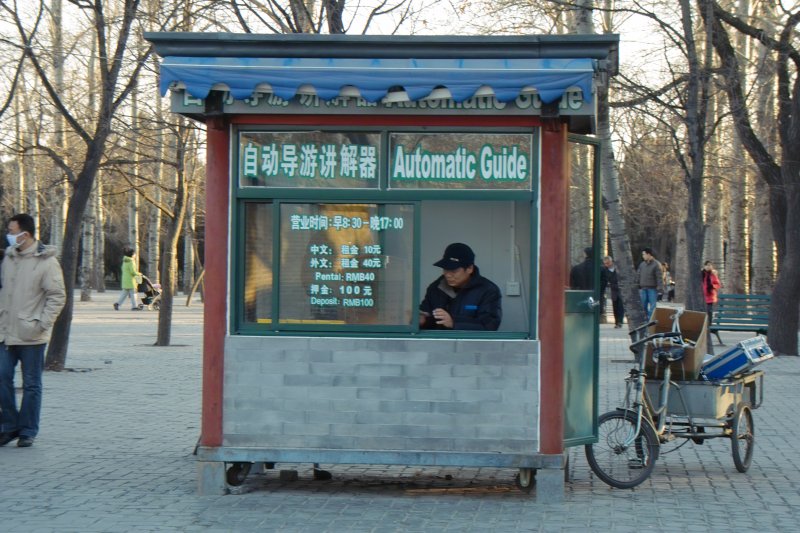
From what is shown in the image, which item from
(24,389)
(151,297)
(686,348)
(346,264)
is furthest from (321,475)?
(151,297)

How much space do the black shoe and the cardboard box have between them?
5.38 m

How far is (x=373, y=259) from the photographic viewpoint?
832cm

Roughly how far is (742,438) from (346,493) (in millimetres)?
3113

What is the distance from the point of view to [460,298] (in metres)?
8.50

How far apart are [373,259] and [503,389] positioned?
1257 millimetres

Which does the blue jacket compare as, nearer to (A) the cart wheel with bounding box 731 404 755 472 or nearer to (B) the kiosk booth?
(B) the kiosk booth

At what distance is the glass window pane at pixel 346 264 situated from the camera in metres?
8.29

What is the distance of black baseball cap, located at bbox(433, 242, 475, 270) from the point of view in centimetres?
855

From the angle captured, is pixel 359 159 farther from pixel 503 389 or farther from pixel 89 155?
pixel 89 155

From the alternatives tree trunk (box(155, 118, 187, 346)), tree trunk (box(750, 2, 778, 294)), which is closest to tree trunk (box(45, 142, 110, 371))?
tree trunk (box(155, 118, 187, 346))

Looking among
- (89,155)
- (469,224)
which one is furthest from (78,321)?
(469,224)

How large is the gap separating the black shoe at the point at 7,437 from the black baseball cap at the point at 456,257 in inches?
166

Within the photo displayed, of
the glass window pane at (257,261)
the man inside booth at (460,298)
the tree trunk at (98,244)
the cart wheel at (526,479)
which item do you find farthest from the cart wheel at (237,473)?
the tree trunk at (98,244)

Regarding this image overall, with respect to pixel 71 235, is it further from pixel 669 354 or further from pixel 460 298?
pixel 669 354
